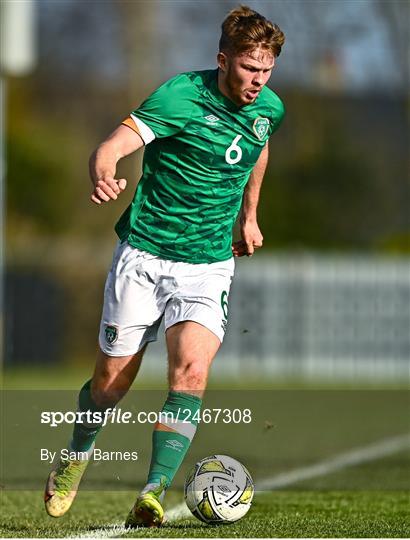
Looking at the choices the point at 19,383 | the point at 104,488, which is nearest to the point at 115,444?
the point at 104,488

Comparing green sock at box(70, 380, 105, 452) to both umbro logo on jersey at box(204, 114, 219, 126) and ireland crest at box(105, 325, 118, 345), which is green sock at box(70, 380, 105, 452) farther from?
umbro logo on jersey at box(204, 114, 219, 126)

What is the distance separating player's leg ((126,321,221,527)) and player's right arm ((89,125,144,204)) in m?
0.86

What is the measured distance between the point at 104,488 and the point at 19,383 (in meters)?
9.04

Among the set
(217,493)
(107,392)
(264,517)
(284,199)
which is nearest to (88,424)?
(107,392)

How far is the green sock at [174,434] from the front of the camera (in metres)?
5.95

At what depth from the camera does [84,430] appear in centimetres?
639

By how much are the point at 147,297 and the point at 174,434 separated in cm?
62

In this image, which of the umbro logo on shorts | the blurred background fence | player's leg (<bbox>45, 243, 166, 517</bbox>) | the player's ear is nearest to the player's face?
the player's ear

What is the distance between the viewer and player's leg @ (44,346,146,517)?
20.3 ft

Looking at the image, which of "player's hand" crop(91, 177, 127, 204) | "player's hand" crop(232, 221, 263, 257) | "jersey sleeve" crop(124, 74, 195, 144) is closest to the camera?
"player's hand" crop(91, 177, 127, 204)

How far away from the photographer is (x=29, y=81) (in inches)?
1297

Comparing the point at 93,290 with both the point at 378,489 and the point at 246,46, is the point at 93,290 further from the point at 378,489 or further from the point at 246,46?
the point at 246,46

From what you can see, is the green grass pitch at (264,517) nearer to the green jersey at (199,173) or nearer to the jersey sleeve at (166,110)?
the green jersey at (199,173)

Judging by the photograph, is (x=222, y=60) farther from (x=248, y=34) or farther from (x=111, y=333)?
(x=111, y=333)
